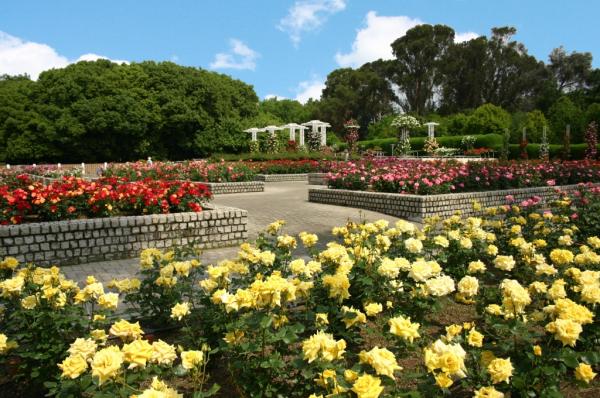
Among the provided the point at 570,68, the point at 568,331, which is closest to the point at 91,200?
the point at 568,331

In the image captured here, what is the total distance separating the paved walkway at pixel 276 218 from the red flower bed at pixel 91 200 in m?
1.02

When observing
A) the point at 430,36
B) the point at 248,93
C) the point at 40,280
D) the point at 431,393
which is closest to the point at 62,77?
the point at 248,93

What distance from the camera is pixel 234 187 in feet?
49.1

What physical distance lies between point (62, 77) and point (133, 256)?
3291cm

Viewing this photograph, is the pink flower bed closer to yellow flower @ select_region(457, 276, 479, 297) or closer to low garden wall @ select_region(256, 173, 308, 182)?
low garden wall @ select_region(256, 173, 308, 182)

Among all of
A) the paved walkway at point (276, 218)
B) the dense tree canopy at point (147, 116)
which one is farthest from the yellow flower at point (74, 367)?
the dense tree canopy at point (147, 116)

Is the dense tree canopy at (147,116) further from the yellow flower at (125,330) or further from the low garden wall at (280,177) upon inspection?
the yellow flower at (125,330)

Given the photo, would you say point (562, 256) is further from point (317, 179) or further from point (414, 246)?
point (317, 179)

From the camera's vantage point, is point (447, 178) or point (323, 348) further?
point (447, 178)

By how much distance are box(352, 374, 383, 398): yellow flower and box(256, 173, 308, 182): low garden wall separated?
17002 millimetres

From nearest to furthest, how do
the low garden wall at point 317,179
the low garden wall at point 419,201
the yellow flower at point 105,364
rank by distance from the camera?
the yellow flower at point 105,364 < the low garden wall at point 419,201 < the low garden wall at point 317,179

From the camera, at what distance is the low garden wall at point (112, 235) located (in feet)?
18.9

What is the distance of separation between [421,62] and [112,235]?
55.9m

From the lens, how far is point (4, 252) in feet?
18.5
